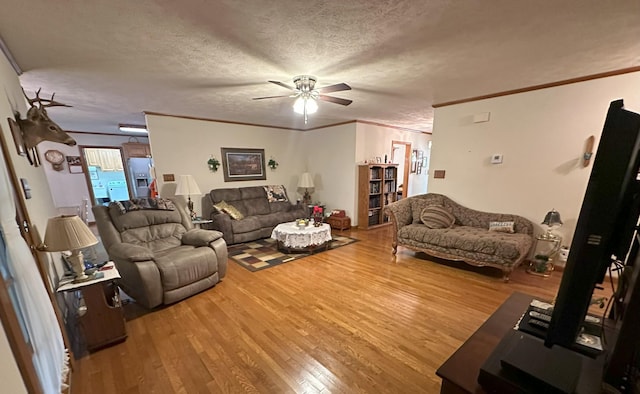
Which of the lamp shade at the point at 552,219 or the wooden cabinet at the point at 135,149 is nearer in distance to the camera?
the lamp shade at the point at 552,219

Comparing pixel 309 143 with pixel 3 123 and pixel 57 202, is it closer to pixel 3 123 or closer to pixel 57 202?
pixel 3 123

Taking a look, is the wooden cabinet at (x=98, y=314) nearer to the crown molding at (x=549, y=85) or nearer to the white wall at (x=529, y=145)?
the white wall at (x=529, y=145)

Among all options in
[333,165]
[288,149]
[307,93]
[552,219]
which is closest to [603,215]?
[307,93]

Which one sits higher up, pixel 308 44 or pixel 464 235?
pixel 308 44

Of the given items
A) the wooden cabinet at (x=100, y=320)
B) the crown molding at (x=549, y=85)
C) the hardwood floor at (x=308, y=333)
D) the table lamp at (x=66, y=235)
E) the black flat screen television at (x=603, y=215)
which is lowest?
the hardwood floor at (x=308, y=333)

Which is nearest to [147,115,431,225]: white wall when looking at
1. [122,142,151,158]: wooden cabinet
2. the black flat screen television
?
[122,142,151,158]: wooden cabinet

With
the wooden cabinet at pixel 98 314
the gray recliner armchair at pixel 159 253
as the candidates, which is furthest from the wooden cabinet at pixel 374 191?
the wooden cabinet at pixel 98 314

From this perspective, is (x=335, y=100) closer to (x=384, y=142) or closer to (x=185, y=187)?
(x=185, y=187)

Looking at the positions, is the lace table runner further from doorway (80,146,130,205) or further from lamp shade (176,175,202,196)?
doorway (80,146,130,205)

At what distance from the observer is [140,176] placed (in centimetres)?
674

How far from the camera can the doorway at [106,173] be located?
6.28 meters

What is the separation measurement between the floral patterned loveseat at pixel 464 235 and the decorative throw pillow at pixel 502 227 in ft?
0.08

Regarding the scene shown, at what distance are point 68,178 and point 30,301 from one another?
6.41 meters

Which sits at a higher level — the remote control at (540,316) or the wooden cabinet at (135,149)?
the wooden cabinet at (135,149)
